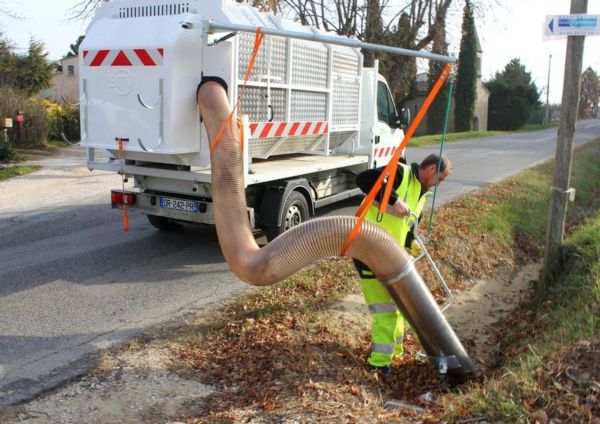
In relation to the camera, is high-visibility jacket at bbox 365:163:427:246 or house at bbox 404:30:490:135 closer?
high-visibility jacket at bbox 365:163:427:246

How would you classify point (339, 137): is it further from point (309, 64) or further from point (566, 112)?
point (566, 112)

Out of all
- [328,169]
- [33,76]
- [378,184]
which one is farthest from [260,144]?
[33,76]

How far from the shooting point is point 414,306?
14.8 feet

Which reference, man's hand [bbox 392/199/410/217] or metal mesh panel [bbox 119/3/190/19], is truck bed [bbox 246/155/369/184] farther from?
man's hand [bbox 392/199/410/217]

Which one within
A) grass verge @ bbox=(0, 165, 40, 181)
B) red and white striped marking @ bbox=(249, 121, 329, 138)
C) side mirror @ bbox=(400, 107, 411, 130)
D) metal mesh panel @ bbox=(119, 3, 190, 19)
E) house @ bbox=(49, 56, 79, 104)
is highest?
house @ bbox=(49, 56, 79, 104)

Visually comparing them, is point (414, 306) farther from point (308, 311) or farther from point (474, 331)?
point (474, 331)

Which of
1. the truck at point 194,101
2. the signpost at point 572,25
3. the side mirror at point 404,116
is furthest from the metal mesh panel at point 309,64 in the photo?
the signpost at point 572,25

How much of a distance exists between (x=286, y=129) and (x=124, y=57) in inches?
86.2

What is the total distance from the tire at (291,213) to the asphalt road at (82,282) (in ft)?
2.51

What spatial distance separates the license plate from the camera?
7113 millimetres

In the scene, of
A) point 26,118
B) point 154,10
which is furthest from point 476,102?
point 154,10

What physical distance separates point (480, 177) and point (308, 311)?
10.6 m

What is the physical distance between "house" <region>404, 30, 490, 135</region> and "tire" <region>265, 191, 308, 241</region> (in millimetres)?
42425

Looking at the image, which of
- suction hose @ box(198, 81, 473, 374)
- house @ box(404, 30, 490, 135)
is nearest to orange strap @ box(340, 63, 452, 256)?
suction hose @ box(198, 81, 473, 374)
